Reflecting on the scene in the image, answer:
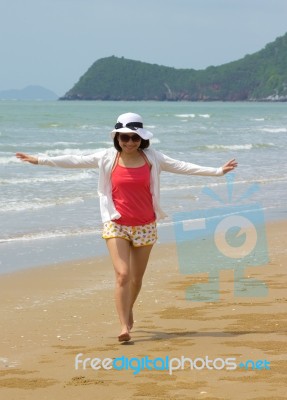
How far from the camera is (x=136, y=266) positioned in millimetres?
6680

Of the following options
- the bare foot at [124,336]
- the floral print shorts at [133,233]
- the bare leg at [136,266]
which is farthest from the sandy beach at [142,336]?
the floral print shorts at [133,233]

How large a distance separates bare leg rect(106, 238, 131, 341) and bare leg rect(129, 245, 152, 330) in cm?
11

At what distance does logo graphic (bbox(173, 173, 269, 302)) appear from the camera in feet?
28.2

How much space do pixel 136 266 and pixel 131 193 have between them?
54 cm

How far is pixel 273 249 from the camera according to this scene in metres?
11.2

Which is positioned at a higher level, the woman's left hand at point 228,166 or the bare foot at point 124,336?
the woman's left hand at point 228,166

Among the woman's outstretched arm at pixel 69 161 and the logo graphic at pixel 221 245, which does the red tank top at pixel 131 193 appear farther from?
the logo graphic at pixel 221 245

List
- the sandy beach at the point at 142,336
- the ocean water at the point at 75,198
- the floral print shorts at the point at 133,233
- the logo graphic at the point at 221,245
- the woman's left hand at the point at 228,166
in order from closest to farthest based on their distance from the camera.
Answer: the sandy beach at the point at 142,336 < the floral print shorts at the point at 133,233 < the woman's left hand at the point at 228,166 < the logo graphic at the point at 221,245 < the ocean water at the point at 75,198

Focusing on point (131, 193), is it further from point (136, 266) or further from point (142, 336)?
point (142, 336)

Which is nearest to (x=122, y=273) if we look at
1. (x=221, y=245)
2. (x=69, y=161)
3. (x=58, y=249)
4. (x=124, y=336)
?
(x=124, y=336)

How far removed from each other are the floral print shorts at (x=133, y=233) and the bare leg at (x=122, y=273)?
4 cm

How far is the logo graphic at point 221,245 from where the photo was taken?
861 centimetres

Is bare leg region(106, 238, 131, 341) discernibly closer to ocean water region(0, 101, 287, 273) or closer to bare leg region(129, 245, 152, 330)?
bare leg region(129, 245, 152, 330)

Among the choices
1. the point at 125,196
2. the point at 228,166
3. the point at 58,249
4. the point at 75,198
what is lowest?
the point at 75,198
